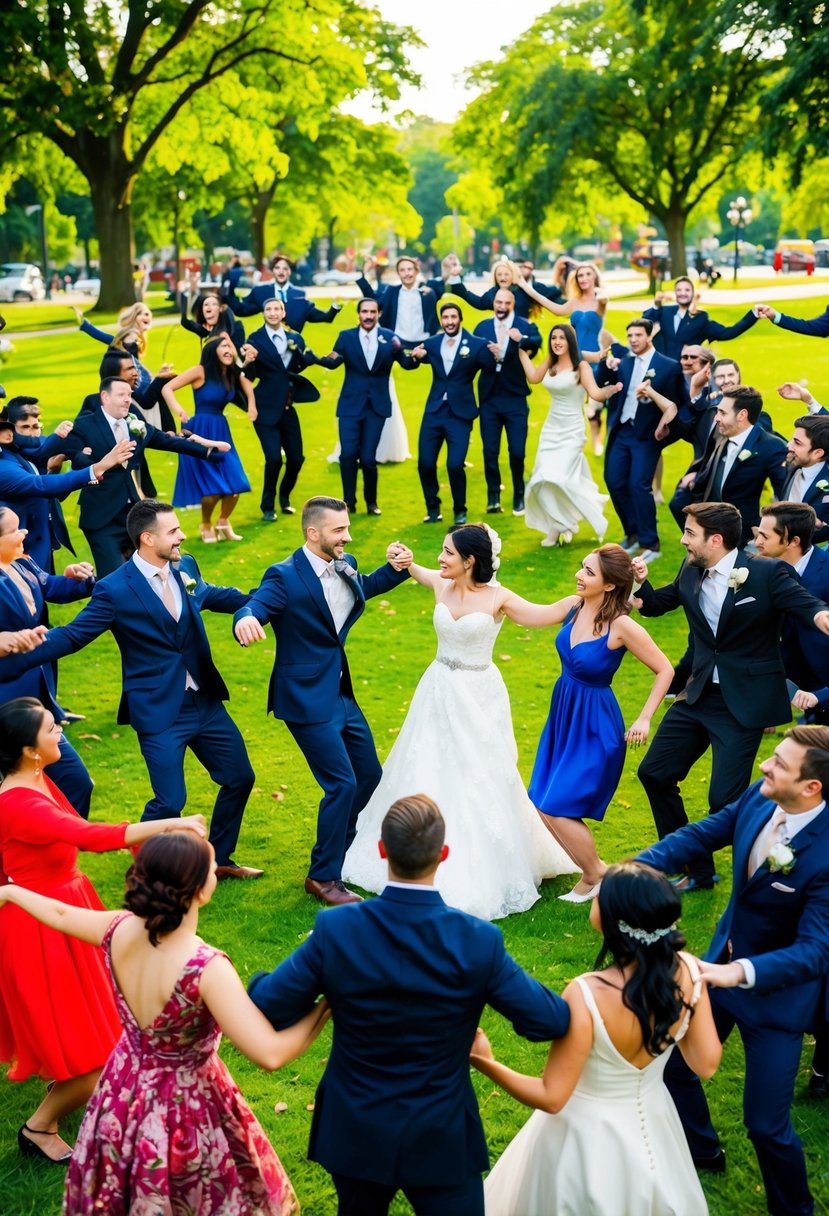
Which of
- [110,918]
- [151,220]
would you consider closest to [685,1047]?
[110,918]

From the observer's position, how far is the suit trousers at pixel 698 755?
717 cm

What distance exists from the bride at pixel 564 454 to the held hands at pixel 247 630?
7.46 metres

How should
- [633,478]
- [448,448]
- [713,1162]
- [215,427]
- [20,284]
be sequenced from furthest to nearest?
[20,284] < [448,448] < [215,427] < [633,478] < [713,1162]

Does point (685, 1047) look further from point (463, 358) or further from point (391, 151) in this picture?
point (391, 151)

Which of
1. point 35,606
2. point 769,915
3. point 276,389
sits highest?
point 276,389

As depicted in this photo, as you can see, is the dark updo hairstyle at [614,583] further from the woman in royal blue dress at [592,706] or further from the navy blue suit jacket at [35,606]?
the navy blue suit jacket at [35,606]

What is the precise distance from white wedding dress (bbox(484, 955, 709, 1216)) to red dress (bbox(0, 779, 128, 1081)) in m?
2.07

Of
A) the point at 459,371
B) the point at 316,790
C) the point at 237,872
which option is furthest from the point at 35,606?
the point at 459,371

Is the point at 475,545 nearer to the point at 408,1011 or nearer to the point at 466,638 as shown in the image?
the point at 466,638

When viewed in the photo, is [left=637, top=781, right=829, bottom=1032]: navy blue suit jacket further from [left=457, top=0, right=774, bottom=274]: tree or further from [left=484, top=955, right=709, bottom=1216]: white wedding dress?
[left=457, top=0, right=774, bottom=274]: tree

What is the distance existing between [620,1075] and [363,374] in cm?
1193

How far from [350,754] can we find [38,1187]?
125 inches

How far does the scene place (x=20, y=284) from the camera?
2082 inches

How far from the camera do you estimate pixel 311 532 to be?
7.36m
